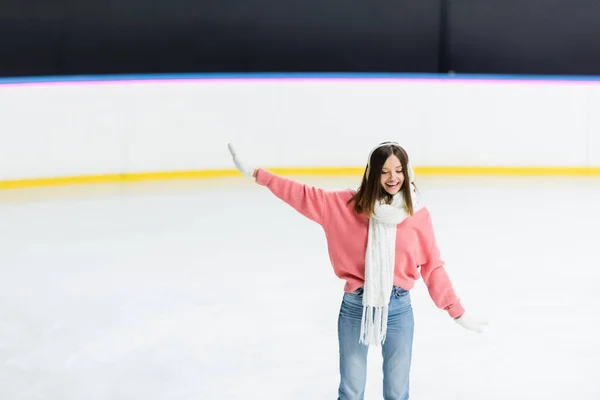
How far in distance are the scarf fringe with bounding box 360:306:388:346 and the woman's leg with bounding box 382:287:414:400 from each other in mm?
50

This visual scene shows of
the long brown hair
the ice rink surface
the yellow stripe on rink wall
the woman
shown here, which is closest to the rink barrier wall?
the yellow stripe on rink wall

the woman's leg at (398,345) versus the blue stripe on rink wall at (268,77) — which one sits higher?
the blue stripe on rink wall at (268,77)

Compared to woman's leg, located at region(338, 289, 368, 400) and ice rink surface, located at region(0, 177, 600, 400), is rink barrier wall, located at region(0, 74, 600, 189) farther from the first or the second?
woman's leg, located at region(338, 289, 368, 400)

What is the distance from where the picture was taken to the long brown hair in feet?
7.85

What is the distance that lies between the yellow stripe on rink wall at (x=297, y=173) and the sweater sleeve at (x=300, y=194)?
4845 millimetres

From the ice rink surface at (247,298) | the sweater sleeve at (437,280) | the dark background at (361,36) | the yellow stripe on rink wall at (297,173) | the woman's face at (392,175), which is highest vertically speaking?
the dark background at (361,36)

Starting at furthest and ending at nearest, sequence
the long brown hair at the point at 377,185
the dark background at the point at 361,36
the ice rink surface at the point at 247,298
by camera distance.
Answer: the dark background at the point at 361,36 < the ice rink surface at the point at 247,298 < the long brown hair at the point at 377,185

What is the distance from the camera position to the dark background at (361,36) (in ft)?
28.0

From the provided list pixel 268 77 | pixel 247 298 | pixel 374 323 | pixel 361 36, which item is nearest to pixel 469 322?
pixel 374 323

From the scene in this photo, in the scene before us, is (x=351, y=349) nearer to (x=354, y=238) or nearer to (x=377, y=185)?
(x=354, y=238)

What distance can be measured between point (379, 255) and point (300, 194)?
0.83 ft

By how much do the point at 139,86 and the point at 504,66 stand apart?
3.39 meters

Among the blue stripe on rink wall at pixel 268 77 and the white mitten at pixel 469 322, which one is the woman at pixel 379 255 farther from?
the blue stripe on rink wall at pixel 268 77

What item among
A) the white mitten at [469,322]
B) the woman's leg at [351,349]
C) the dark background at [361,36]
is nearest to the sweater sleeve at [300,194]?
the woman's leg at [351,349]
